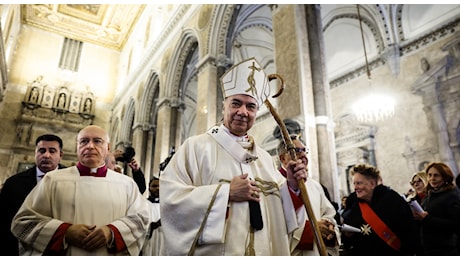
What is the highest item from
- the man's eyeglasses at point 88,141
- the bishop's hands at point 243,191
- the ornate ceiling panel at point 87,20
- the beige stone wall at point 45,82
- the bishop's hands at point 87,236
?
the ornate ceiling panel at point 87,20

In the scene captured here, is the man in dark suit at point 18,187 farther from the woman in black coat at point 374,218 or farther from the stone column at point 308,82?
the stone column at point 308,82

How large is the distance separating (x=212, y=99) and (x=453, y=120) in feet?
20.4

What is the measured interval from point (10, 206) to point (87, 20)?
61.2 ft

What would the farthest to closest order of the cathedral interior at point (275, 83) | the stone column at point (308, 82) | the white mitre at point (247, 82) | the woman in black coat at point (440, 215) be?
the cathedral interior at point (275, 83)
the stone column at point (308, 82)
the woman in black coat at point (440, 215)
the white mitre at point (247, 82)

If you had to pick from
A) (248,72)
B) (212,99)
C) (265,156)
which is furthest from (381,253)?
(212,99)

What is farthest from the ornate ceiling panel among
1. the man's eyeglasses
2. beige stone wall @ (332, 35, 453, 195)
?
the man's eyeglasses

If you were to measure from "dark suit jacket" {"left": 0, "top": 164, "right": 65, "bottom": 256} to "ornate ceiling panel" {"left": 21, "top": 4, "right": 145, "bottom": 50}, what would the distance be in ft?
50.2

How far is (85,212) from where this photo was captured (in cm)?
196

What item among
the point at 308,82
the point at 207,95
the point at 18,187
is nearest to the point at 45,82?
the point at 207,95

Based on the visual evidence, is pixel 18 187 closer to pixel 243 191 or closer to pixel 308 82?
pixel 243 191

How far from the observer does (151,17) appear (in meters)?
14.3

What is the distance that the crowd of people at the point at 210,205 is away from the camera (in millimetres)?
1536

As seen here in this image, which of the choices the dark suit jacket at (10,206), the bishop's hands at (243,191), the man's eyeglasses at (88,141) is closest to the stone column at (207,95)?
the dark suit jacket at (10,206)

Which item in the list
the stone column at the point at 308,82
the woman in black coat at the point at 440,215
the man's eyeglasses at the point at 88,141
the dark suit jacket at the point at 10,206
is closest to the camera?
the man's eyeglasses at the point at 88,141
